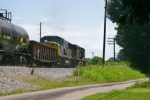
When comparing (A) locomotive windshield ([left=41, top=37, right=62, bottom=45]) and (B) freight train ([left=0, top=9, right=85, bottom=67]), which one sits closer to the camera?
(B) freight train ([left=0, top=9, right=85, bottom=67])

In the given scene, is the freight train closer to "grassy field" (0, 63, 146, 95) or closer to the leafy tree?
"grassy field" (0, 63, 146, 95)

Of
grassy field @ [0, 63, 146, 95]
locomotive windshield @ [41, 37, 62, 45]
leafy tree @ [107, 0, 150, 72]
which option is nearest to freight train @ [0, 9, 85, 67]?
locomotive windshield @ [41, 37, 62, 45]

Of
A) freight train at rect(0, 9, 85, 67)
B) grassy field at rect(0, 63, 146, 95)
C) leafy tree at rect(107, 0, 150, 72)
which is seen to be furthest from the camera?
leafy tree at rect(107, 0, 150, 72)

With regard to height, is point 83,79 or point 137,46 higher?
point 137,46

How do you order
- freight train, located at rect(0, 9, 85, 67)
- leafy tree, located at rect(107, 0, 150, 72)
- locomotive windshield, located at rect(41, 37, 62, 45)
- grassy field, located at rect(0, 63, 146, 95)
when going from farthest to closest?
leafy tree, located at rect(107, 0, 150, 72) < locomotive windshield, located at rect(41, 37, 62, 45) < freight train, located at rect(0, 9, 85, 67) < grassy field, located at rect(0, 63, 146, 95)

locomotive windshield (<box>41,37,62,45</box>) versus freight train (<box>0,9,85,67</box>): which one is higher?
locomotive windshield (<box>41,37,62,45</box>)

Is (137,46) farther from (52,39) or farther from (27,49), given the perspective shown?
(27,49)

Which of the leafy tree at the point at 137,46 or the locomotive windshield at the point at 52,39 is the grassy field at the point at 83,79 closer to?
the locomotive windshield at the point at 52,39

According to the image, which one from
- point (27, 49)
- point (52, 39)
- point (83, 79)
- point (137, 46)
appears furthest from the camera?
point (137, 46)

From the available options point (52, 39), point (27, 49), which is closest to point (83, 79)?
point (27, 49)

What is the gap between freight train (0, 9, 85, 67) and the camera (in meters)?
24.9

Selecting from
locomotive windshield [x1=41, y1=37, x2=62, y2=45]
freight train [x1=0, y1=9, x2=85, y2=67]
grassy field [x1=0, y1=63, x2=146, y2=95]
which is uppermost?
locomotive windshield [x1=41, y1=37, x2=62, y2=45]

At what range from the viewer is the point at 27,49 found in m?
30.0

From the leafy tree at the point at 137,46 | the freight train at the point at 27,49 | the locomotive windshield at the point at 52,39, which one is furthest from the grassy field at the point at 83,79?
the leafy tree at the point at 137,46
